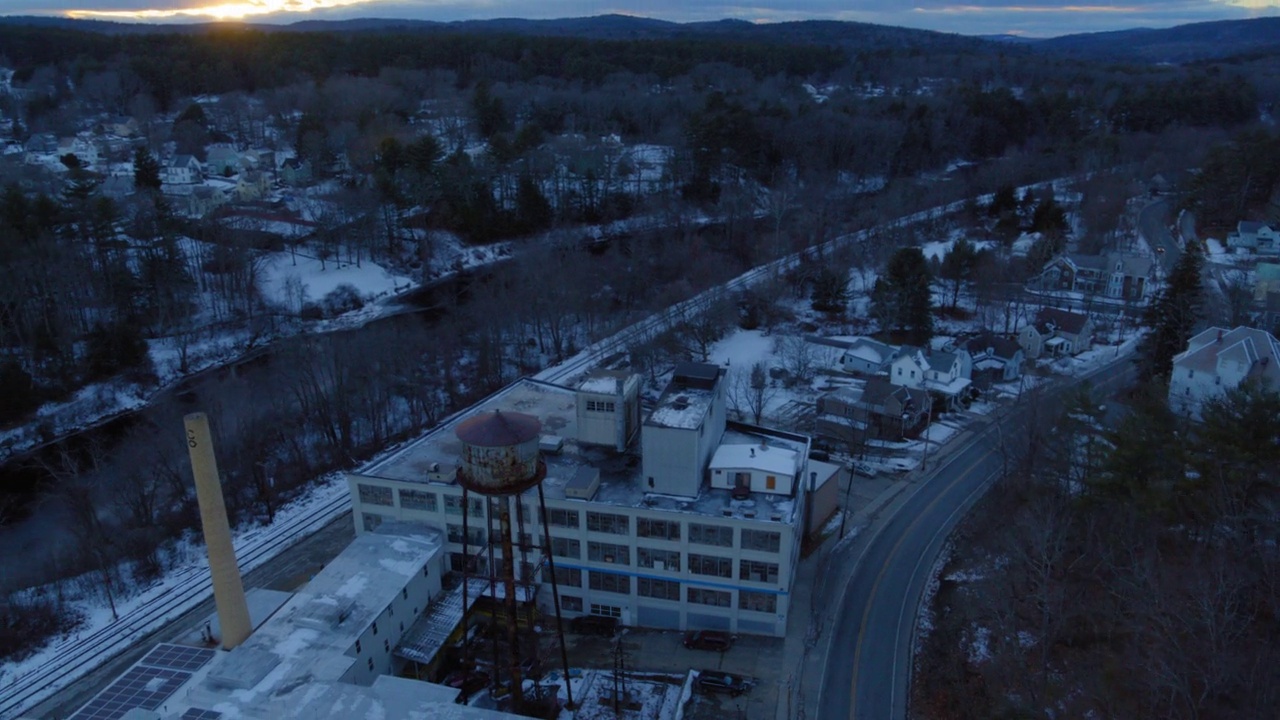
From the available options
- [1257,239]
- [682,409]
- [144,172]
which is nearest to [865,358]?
[682,409]

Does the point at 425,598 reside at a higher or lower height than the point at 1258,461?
lower

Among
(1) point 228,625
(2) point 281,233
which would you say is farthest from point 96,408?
(1) point 228,625

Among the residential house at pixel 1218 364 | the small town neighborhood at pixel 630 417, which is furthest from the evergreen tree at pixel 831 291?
the residential house at pixel 1218 364

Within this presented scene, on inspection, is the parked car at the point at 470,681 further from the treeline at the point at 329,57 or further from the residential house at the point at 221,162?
the treeline at the point at 329,57

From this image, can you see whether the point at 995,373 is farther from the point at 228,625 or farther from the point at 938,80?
the point at 938,80

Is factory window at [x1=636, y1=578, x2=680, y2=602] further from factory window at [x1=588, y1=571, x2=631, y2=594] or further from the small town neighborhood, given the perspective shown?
factory window at [x1=588, y1=571, x2=631, y2=594]

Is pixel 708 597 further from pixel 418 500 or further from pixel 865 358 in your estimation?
pixel 865 358

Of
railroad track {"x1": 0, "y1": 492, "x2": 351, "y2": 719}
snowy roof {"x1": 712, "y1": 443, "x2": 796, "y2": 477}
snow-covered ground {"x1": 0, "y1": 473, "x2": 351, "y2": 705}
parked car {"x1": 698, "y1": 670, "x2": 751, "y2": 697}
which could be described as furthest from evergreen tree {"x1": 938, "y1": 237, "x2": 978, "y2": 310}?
railroad track {"x1": 0, "y1": 492, "x2": 351, "y2": 719}
